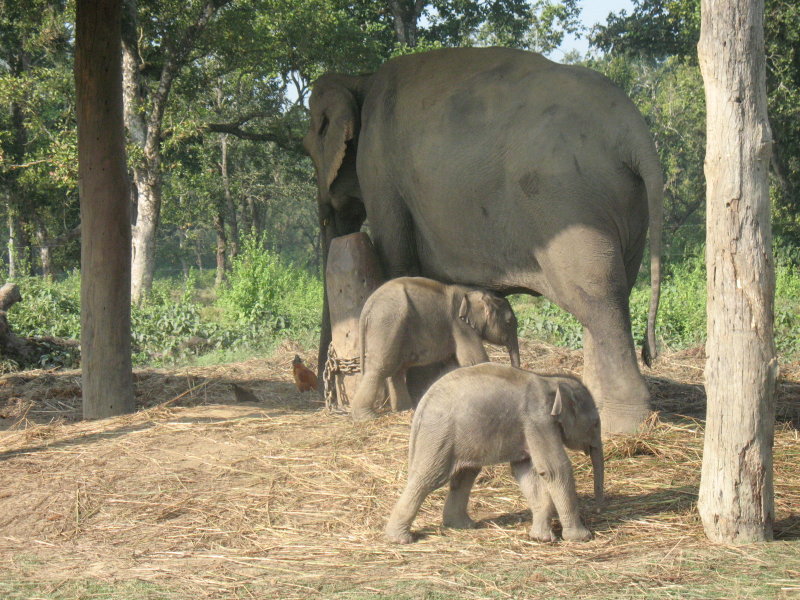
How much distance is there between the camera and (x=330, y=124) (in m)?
7.93

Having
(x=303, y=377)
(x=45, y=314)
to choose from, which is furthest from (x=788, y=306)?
(x=45, y=314)

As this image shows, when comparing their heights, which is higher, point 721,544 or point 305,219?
point 305,219

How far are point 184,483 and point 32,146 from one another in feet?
77.0

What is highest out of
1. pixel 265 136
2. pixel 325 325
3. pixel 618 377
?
pixel 265 136

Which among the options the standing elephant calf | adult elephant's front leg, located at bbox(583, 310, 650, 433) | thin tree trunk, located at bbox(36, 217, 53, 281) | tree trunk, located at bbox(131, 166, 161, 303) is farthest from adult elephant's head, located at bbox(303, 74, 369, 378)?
thin tree trunk, located at bbox(36, 217, 53, 281)

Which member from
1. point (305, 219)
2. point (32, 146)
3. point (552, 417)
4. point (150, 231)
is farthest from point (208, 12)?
point (305, 219)

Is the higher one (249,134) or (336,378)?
(249,134)

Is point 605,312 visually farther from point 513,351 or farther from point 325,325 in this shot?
point 325,325

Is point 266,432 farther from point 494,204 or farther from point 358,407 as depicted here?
point 494,204

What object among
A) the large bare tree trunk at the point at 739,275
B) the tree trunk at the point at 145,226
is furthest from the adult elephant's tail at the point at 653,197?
the tree trunk at the point at 145,226

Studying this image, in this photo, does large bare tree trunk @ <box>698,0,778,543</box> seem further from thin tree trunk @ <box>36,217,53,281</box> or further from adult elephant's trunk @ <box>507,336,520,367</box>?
thin tree trunk @ <box>36,217,53,281</box>

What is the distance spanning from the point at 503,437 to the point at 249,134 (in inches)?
688

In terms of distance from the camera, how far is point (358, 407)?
264 inches

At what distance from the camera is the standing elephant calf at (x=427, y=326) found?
6.39m
